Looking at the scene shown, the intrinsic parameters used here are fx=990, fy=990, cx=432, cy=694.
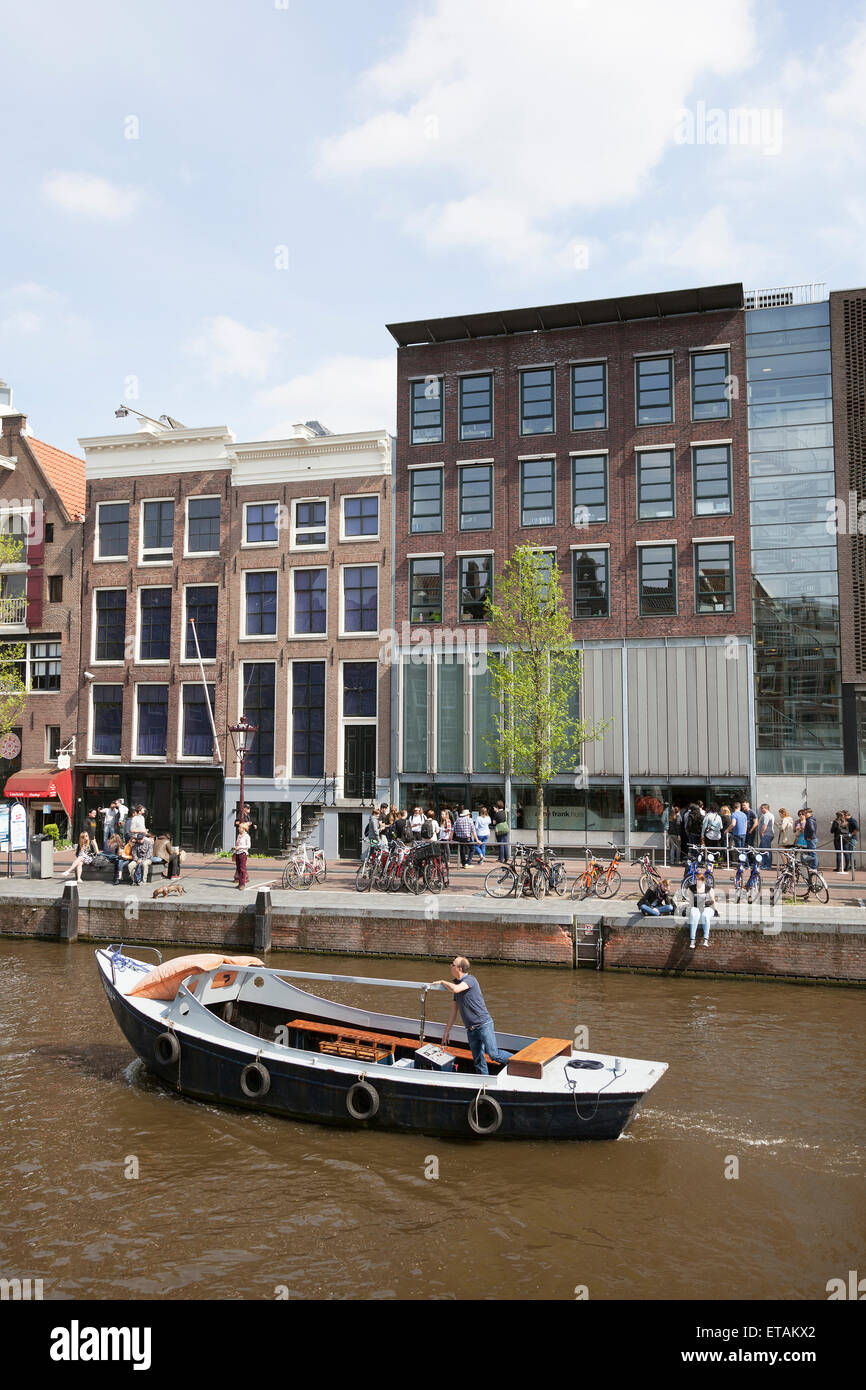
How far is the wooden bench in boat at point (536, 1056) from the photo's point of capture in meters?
11.7

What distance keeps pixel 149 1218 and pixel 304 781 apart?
2356 centimetres

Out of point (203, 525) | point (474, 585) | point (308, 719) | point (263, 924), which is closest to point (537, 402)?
point (474, 585)

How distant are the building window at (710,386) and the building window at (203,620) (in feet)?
57.4

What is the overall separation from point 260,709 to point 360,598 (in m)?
5.19

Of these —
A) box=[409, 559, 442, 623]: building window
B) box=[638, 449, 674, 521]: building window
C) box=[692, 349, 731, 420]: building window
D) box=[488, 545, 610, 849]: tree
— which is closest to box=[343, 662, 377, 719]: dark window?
box=[409, 559, 442, 623]: building window

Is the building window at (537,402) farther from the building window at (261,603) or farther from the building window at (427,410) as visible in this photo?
the building window at (261,603)

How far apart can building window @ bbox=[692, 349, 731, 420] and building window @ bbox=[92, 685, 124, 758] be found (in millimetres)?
22281

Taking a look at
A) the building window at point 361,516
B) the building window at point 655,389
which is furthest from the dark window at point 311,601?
the building window at point 655,389

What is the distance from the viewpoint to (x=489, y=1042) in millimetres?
12266

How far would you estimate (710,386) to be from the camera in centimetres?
3173

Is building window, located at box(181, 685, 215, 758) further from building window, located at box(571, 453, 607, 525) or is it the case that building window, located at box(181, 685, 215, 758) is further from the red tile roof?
building window, located at box(571, 453, 607, 525)

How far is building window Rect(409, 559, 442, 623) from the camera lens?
33.3 metres
